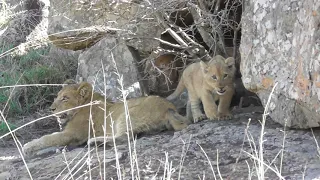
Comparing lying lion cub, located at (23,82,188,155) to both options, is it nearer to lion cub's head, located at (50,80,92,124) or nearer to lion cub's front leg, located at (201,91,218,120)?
lion cub's head, located at (50,80,92,124)

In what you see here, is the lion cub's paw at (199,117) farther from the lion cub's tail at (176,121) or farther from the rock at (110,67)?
the rock at (110,67)

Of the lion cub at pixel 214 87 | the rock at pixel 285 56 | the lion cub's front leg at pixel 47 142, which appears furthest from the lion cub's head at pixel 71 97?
the rock at pixel 285 56

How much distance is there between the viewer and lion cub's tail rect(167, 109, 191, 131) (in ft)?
22.5

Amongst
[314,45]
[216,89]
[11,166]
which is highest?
[314,45]

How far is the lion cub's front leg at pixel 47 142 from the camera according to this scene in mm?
7152

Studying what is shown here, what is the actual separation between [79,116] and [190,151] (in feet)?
7.76

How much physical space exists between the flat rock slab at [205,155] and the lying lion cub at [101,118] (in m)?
0.22

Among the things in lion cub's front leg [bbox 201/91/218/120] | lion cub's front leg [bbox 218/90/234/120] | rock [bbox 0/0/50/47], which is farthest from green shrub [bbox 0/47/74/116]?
lion cub's front leg [bbox 218/90/234/120]

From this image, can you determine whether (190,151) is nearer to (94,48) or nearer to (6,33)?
(94,48)

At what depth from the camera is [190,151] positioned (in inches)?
224

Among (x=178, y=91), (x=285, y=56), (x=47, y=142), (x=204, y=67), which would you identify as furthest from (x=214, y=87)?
(x=47, y=142)

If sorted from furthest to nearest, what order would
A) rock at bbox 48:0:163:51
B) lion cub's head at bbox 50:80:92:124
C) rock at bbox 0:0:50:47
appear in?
rock at bbox 0:0:50:47, rock at bbox 48:0:163:51, lion cub's head at bbox 50:80:92:124

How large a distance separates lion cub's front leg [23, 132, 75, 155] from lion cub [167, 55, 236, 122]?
150 cm

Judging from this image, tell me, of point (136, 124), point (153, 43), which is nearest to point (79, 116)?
point (136, 124)
